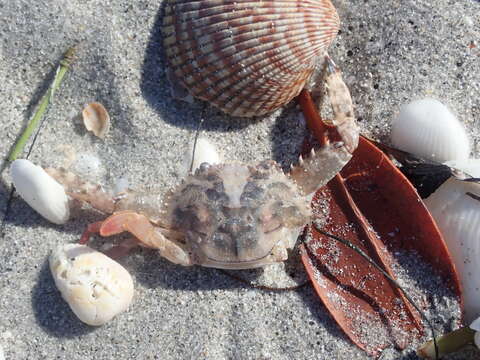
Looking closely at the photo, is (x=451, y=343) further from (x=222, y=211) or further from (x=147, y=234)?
(x=147, y=234)

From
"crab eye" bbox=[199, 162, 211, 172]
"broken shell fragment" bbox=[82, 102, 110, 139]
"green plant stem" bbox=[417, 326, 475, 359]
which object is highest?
"broken shell fragment" bbox=[82, 102, 110, 139]

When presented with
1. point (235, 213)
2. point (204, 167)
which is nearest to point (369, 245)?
point (235, 213)

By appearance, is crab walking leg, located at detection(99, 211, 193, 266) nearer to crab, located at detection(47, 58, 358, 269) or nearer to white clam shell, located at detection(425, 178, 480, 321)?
crab, located at detection(47, 58, 358, 269)

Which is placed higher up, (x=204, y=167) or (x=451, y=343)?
(x=204, y=167)

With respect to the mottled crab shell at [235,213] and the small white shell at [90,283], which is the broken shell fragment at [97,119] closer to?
the mottled crab shell at [235,213]

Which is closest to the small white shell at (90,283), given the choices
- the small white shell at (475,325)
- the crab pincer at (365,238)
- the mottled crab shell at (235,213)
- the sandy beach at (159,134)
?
the sandy beach at (159,134)

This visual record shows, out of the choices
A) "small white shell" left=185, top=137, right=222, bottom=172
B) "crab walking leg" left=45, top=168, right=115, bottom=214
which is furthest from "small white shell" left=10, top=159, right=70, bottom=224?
"small white shell" left=185, top=137, right=222, bottom=172

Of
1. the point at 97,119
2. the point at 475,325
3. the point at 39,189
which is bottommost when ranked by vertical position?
the point at 475,325
